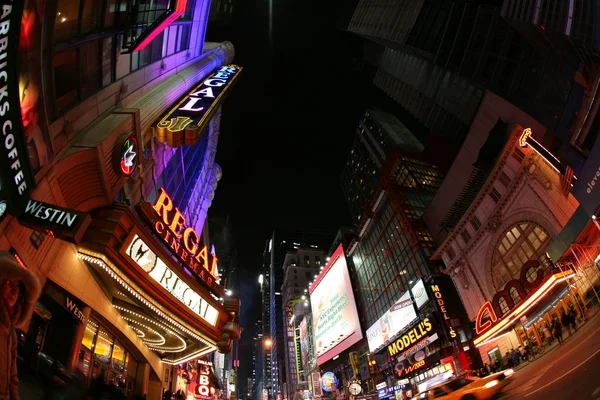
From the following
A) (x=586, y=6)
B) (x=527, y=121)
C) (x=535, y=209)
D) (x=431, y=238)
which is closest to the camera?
(x=586, y=6)

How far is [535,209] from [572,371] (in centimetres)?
1706

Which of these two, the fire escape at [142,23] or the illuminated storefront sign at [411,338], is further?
the illuminated storefront sign at [411,338]

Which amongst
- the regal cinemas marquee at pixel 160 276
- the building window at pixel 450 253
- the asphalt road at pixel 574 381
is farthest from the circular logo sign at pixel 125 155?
the building window at pixel 450 253

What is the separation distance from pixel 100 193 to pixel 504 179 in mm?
29602

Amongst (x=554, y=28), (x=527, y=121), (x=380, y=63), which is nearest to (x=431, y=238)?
(x=527, y=121)

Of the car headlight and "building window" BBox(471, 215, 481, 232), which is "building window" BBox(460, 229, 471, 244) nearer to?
"building window" BBox(471, 215, 481, 232)

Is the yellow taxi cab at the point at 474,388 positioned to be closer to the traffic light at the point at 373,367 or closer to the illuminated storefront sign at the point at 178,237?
the illuminated storefront sign at the point at 178,237

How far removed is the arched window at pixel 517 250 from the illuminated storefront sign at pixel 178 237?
23119 mm

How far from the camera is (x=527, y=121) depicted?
25.0m

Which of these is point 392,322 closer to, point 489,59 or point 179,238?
point 489,59

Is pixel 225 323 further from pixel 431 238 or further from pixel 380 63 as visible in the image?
pixel 380 63

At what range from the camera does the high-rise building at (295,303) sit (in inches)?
3428

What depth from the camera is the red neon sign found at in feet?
40.8

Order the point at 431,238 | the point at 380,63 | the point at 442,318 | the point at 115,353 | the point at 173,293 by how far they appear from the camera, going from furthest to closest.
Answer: the point at 380,63 → the point at 431,238 → the point at 442,318 → the point at 115,353 → the point at 173,293
